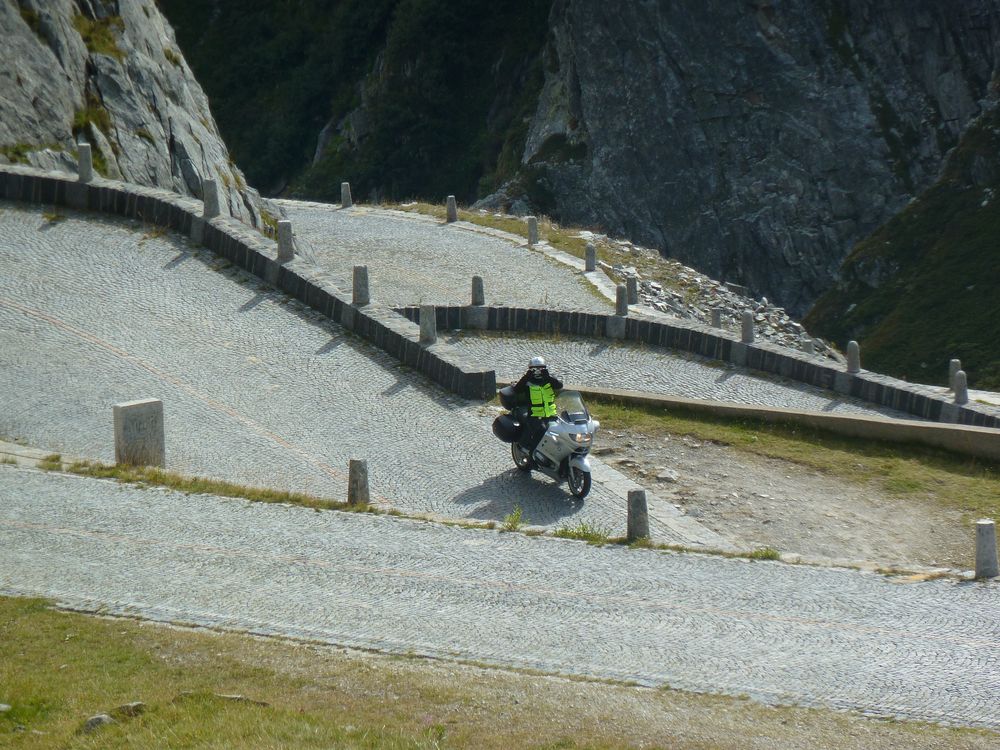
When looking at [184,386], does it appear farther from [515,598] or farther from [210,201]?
[515,598]

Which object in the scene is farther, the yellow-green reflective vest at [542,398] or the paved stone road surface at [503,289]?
the paved stone road surface at [503,289]

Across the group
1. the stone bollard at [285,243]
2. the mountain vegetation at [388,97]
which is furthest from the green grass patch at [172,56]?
the mountain vegetation at [388,97]

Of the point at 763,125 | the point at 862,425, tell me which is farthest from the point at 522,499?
the point at 763,125

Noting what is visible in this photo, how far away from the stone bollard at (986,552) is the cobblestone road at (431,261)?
44.1ft

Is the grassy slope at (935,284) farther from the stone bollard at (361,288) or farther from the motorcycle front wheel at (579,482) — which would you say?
the motorcycle front wheel at (579,482)

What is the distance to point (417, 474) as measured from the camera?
601 inches

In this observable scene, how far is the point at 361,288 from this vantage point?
20.2 meters

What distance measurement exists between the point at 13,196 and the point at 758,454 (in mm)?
13321

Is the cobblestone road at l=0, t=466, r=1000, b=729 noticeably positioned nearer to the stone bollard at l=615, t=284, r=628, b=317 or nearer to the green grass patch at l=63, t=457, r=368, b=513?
the green grass patch at l=63, t=457, r=368, b=513

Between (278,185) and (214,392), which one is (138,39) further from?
(278,185)

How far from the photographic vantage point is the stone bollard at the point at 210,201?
72.1 feet

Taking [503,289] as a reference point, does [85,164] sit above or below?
above

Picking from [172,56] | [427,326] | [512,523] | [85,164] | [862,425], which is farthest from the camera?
[172,56]

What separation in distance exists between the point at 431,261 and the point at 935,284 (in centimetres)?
2520
